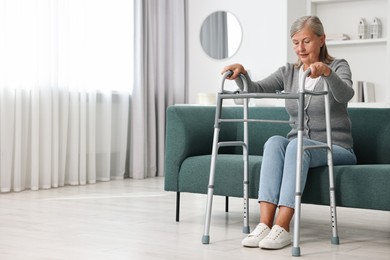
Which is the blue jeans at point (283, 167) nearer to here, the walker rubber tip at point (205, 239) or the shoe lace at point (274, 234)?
the shoe lace at point (274, 234)

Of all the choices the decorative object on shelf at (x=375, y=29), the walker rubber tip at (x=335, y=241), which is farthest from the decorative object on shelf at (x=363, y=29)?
the walker rubber tip at (x=335, y=241)

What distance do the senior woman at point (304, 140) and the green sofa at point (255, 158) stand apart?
0.45 feet

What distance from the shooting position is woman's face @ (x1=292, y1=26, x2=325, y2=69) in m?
3.21

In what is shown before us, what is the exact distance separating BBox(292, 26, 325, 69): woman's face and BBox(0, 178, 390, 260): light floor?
81 cm

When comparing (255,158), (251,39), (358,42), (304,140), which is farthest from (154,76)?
(304,140)

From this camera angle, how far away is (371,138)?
3.59 metres

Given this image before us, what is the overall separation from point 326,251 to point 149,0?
12.5ft

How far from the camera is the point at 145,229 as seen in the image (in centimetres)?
352

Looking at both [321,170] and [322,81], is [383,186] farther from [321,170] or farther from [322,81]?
[322,81]

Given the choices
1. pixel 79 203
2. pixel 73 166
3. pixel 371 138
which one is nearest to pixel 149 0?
pixel 73 166

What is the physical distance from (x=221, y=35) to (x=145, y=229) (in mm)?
3160

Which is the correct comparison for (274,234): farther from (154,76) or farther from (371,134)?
(154,76)

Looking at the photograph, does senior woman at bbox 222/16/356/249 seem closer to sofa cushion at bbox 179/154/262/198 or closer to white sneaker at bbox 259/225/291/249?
white sneaker at bbox 259/225/291/249

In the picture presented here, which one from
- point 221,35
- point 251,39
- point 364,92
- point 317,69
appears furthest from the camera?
point 221,35
